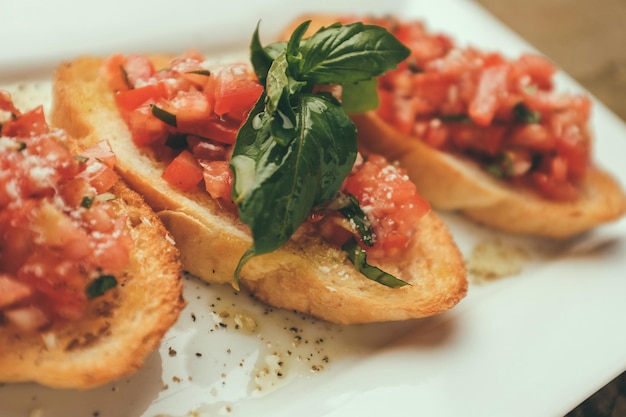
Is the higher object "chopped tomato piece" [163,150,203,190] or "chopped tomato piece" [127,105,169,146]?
"chopped tomato piece" [127,105,169,146]

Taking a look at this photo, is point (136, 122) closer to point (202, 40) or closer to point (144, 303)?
point (144, 303)

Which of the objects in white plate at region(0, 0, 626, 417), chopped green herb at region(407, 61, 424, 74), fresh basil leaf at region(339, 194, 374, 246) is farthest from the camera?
chopped green herb at region(407, 61, 424, 74)

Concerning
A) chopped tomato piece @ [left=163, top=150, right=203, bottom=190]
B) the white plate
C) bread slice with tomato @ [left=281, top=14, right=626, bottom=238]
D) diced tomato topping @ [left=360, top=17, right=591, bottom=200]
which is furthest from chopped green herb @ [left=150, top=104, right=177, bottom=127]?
diced tomato topping @ [left=360, top=17, right=591, bottom=200]

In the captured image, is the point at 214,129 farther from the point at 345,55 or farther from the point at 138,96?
the point at 345,55

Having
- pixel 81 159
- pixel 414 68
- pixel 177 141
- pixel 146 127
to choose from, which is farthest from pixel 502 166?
pixel 81 159

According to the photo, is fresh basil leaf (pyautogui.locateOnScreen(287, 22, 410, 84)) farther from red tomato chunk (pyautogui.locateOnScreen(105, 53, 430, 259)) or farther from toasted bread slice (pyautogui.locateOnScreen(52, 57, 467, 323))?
toasted bread slice (pyautogui.locateOnScreen(52, 57, 467, 323))

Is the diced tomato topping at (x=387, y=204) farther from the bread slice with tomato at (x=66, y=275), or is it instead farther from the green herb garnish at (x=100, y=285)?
the green herb garnish at (x=100, y=285)

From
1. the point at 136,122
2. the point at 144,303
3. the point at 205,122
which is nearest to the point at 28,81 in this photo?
the point at 136,122
